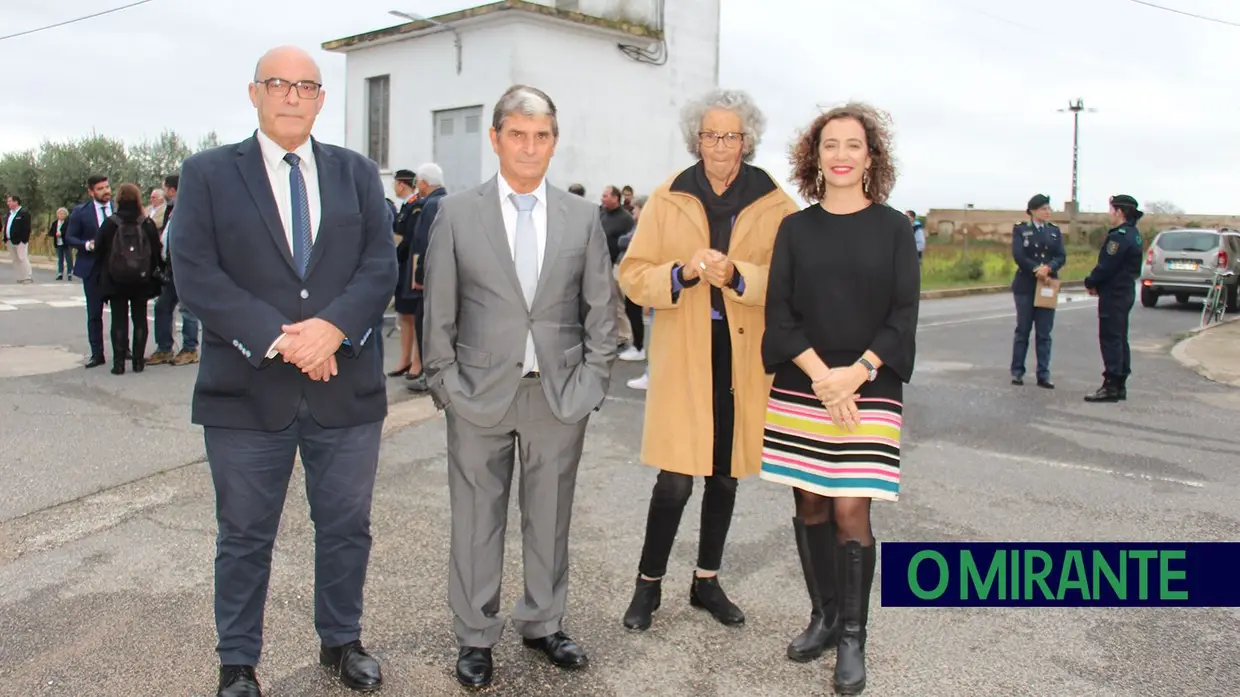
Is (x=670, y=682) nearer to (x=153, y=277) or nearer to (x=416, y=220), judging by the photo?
(x=416, y=220)

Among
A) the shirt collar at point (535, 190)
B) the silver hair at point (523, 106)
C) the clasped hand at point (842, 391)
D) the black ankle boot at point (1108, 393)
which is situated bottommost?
the black ankle boot at point (1108, 393)

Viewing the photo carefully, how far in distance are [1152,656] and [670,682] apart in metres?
1.80

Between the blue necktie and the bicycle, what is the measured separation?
17.2m

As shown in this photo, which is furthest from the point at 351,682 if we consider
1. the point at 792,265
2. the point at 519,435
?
the point at 792,265

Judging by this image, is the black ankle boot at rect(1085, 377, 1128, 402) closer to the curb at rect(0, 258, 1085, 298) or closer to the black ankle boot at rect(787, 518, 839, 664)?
the black ankle boot at rect(787, 518, 839, 664)

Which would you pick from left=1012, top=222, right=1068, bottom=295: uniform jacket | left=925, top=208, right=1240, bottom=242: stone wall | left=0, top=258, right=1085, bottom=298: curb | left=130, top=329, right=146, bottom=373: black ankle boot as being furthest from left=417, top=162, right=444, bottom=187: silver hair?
left=925, top=208, right=1240, bottom=242: stone wall

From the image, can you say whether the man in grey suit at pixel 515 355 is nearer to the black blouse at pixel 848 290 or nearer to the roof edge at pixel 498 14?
the black blouse at pixel 848 290

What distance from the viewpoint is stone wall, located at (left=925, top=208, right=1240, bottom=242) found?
4697 cm

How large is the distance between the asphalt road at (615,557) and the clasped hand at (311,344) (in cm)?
110

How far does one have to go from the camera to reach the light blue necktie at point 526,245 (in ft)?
11.1

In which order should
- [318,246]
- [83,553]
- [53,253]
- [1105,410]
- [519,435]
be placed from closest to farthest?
[318,246] < [519,435] < [83,553] < [1105,410] < [53,253]

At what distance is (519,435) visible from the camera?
344 cm

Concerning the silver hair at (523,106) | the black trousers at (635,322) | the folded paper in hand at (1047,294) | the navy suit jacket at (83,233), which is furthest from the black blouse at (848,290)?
the navy suit jacket at (83,233)

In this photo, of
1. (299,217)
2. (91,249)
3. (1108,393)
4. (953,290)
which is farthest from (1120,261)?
(953,290)
